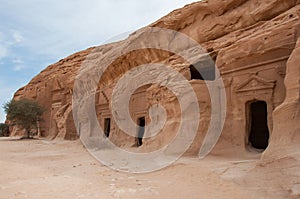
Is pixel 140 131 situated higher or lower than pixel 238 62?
lower

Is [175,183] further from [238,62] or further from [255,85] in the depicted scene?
[238,62]

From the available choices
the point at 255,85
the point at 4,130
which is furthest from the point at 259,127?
the point at 4,130

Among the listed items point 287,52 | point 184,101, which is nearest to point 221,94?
point 184,101

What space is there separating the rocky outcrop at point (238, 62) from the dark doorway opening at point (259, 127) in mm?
1755

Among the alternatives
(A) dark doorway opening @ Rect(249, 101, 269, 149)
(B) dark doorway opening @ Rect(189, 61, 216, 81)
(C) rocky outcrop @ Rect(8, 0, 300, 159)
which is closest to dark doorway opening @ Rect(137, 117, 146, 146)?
(C) rocky outcrop @ Rect(8, 0, 300, 159)

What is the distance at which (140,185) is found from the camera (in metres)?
6.21

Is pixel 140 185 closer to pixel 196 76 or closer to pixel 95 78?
pixel 196 76

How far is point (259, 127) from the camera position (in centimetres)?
1212

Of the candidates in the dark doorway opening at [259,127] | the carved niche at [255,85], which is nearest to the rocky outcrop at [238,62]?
the carved niche at [255,85]

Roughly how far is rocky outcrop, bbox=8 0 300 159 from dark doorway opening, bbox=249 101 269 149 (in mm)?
1755

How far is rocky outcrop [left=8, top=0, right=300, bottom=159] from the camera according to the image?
8.26m

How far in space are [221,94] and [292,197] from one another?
6.23 m

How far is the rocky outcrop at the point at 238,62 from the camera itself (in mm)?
8258

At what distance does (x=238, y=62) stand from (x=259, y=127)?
12.7 feet
